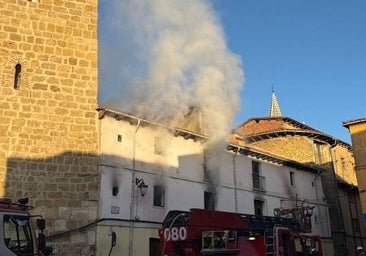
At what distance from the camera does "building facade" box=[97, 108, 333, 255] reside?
49.9 ft

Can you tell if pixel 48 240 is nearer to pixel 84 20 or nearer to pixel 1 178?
pixel 1 178

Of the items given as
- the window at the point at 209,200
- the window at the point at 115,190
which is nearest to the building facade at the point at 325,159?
the window at the point at 209,200

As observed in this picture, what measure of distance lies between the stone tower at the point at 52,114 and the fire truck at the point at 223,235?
355 cm

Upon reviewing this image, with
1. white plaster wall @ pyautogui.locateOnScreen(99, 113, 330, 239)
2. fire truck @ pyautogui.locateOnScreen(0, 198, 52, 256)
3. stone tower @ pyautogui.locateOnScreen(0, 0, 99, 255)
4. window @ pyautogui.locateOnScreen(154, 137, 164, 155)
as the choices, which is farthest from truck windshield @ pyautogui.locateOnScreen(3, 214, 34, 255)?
window @ pyautogui.locateOnScreen(154, 137, 164, 155)

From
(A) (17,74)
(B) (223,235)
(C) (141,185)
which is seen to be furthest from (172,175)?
(B) (223,235)

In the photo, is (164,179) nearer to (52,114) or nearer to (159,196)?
(159,196)

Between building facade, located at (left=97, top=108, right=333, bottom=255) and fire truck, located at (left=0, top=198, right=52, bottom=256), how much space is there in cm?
710

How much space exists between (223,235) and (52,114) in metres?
6.46

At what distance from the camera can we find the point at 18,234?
7.06 metres

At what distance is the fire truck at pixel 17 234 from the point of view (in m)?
6.87

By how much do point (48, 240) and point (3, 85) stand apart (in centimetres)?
464

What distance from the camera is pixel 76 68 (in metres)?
14.2

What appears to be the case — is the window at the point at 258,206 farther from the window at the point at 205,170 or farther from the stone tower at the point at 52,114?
the stone tower at the point at 52,114

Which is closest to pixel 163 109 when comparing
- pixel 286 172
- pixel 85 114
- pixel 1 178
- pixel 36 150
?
pixel 85 114
